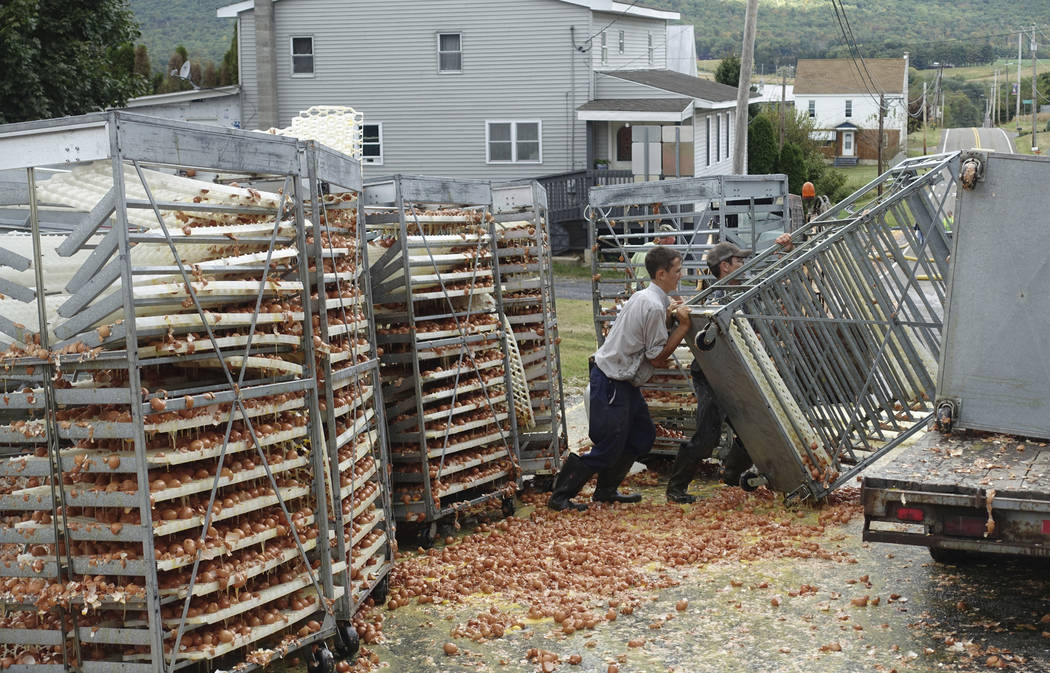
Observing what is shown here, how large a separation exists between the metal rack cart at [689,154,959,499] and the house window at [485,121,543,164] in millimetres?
25123

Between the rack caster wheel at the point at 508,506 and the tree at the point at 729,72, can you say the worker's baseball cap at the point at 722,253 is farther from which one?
the tree at the point at 729,72

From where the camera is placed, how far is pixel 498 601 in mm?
7734

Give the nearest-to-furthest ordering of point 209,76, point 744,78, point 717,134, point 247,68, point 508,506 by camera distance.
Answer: point 508,506
point 744,78
point 247,68
point 717,134
point 209,76

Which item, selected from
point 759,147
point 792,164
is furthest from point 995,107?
point 759,147

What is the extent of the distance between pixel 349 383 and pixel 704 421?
4027mm

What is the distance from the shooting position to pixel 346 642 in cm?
670

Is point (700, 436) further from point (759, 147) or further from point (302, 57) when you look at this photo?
point (759, 147)

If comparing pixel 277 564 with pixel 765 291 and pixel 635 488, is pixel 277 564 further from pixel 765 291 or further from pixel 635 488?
pixel 635 488

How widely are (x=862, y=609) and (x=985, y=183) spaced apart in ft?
9.71

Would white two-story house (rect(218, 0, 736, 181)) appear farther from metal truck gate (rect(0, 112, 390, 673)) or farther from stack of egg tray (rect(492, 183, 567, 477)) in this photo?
metal truck gate (rect(0, 112, 390, 673))

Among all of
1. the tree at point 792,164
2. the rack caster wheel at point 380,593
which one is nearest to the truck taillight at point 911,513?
the rack caster wheel at point 380,593

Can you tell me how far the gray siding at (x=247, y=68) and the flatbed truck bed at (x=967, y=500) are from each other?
1246 inches

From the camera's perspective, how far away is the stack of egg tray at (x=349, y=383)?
22.1ft

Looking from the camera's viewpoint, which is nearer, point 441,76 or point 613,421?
point 613,421
